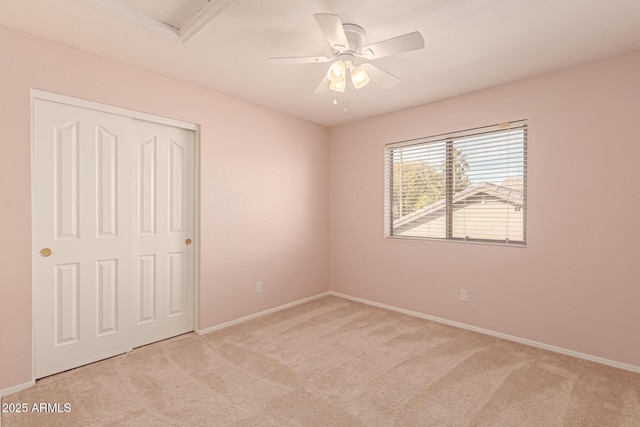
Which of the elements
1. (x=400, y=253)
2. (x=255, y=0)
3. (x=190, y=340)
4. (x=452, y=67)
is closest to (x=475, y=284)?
(x=400, y=253)

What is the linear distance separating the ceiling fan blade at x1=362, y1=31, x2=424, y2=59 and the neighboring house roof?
194 cm

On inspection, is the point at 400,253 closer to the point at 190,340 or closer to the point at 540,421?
the point at 540,421

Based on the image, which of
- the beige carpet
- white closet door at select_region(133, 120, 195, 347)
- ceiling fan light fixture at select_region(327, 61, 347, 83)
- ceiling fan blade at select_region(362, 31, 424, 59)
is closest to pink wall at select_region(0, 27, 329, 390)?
white closet door at select_region(133, 120, 195, 347)

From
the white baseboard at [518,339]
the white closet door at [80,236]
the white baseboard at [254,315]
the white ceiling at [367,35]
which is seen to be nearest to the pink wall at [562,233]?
the white baseboard at [518,339]

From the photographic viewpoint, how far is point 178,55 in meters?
2.54

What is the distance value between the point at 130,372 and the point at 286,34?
2.80 metres

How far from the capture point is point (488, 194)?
10.8 feet

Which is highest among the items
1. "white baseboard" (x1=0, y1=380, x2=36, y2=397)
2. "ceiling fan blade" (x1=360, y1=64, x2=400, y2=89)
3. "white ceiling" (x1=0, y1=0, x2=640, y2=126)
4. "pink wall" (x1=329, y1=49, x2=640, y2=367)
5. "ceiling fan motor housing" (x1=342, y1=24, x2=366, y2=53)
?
"white ceiling" (x1=0, y1=0, x2=640, y2=126)

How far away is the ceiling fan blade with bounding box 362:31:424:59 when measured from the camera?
181cm

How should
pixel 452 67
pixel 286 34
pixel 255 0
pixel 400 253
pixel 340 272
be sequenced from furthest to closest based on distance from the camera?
pixel 340 272
pixel 400 253
pixel 452 67
pixel 286 34
pixel 255 0

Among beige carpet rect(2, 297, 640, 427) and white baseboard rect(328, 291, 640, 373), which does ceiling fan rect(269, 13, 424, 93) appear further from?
white baseboard rect(328, 291, 640, 373)

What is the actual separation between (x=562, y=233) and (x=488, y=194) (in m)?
0.74

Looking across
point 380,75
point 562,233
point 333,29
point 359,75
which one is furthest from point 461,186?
point 333,29

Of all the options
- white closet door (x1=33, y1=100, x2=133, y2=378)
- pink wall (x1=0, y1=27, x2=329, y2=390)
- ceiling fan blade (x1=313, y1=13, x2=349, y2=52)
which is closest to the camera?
ceiling fan blade (x1=313, y1=13, x2=349, y2=52)
